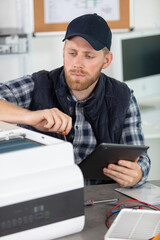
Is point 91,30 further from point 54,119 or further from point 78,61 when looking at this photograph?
point 54,119

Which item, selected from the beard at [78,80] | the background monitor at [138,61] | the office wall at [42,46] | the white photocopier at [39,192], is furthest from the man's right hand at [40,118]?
the office wall at [42,46]

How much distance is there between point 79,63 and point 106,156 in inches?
20.1

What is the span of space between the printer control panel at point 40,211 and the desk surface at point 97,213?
7cm

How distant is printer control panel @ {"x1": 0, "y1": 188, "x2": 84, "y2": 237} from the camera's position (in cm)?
98

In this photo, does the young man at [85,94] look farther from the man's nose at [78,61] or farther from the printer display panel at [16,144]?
the printer display panel at [16,144]

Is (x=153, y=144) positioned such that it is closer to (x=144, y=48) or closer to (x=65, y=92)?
(x=144, y=48)

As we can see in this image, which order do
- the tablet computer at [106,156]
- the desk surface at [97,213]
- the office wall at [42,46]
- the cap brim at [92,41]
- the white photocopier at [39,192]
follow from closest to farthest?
the white photocopier at [39,192] < the desk surface at [97,213] < the tablet computer at [106,156] < the cap brim at [92,41] < the office wall at [42,46]

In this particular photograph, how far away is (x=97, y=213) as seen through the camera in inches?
49.6

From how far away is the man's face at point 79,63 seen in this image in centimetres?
173

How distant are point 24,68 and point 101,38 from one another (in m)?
1.48

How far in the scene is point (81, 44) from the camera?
5.67ft

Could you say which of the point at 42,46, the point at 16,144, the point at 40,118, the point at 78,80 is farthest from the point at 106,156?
the point at 42,46

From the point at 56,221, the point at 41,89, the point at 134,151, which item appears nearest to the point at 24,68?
the point at 41,89

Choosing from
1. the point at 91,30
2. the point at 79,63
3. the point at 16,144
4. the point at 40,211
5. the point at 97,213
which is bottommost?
the point at 97,213
